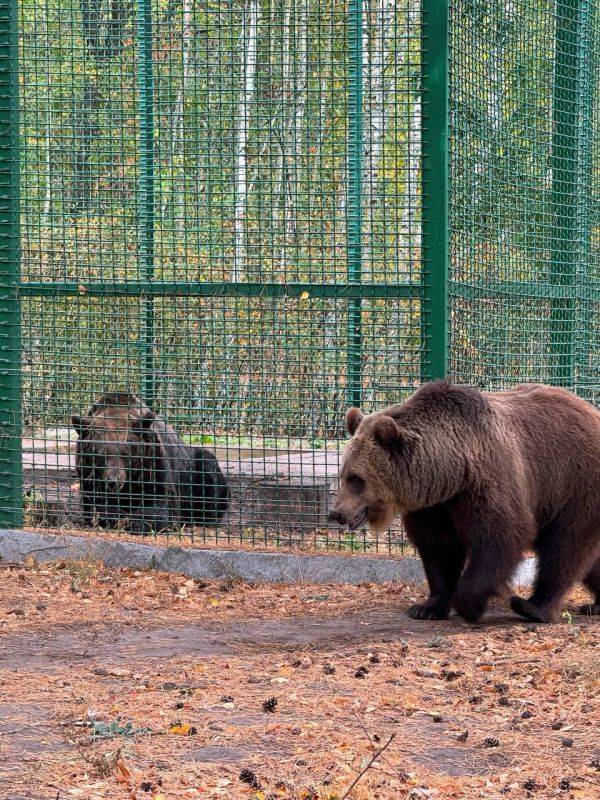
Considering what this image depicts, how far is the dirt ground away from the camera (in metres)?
4.11

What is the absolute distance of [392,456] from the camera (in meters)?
6.59

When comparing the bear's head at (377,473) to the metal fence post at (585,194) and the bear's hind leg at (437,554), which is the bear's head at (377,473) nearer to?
the bear's hind leg at (437,554)

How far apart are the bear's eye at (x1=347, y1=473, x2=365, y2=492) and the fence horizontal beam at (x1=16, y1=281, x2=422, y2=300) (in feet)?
5.15

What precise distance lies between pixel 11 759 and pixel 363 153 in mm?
5374

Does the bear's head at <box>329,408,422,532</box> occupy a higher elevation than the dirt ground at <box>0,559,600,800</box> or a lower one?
higher

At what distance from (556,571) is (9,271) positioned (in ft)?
14.5

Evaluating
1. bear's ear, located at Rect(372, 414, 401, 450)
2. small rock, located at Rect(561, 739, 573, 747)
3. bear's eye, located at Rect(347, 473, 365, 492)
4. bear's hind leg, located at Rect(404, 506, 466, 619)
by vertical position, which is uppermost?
bear's ear, located at Rect(372, 414, 401, 450)

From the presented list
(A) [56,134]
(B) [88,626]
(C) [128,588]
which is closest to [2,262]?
(A) [56,134]

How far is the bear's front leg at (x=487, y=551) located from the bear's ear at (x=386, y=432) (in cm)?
51

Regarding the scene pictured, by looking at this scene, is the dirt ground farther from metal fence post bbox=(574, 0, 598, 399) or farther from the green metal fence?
metal fence post bbox=(574, 0, 598, 399)

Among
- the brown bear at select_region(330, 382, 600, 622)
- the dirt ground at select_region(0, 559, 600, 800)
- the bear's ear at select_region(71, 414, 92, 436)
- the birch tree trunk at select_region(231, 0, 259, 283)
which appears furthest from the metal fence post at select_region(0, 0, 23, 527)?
the brown bear at select_region(330, 382, 600, 622)

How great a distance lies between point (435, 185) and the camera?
25.2 feet

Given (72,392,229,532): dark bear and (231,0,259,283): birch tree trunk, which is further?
(72,392,229,532): dark bear

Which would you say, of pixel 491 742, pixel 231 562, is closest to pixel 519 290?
pixel 231 562
